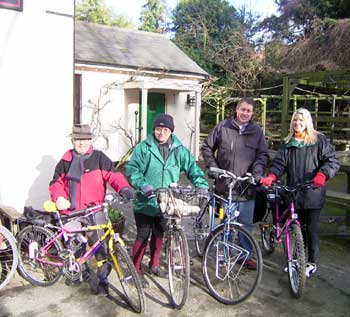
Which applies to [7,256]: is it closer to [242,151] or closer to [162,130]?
[162,130]

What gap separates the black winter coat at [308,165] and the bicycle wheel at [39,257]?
2.29 metres

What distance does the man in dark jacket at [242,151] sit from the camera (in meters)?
4.21

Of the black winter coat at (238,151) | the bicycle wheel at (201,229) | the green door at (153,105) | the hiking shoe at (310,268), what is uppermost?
the green door at (153,105)

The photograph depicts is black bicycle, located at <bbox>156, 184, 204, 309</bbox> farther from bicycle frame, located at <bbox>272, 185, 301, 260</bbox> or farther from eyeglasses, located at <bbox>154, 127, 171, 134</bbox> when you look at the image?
bicycle frame, located at <bbox>272, 185, 301, 260</bbox>

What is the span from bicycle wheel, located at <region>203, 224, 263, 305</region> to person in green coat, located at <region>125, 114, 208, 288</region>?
50cm

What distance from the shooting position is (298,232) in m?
3.79

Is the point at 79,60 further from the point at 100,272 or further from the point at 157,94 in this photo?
the point at 100,272

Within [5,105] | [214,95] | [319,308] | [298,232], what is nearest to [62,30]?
[5,105]

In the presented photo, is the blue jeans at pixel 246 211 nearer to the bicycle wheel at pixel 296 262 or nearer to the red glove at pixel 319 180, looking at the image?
the bicycle wheel at pixel 296 262

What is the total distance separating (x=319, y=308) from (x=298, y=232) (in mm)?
673

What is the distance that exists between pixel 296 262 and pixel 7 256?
107 inches

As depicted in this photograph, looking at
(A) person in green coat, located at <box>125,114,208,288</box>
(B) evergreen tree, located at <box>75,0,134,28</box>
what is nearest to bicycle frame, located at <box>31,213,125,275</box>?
(A) person in green coat, located at <box>125,114,208,288</box>

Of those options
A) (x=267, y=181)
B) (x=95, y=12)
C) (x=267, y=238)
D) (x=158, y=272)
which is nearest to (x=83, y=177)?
(x=158, y=272)

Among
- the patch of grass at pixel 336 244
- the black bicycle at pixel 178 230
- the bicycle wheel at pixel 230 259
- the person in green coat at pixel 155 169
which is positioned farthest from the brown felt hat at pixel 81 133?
the patch of grass at pixel 336 244
